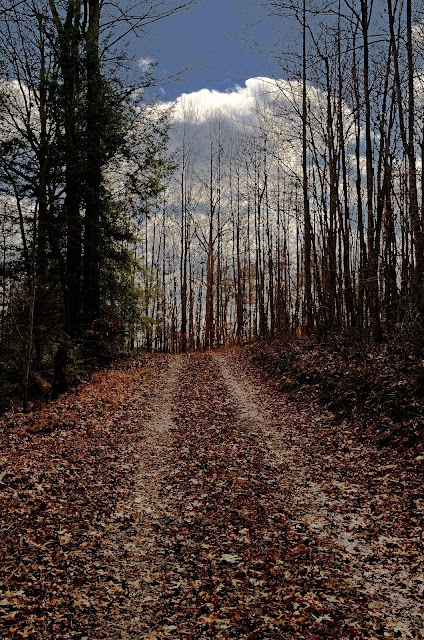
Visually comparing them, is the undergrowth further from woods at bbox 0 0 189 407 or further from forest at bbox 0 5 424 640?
woods at bbox 0 0 189 407

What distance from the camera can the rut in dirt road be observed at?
3.66 metres

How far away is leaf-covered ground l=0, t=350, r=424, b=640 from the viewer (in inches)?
145

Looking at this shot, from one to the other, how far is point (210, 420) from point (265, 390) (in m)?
3.39

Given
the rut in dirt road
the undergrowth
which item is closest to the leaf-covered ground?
the rut in dirt road

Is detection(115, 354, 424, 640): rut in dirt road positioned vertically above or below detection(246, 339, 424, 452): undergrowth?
below

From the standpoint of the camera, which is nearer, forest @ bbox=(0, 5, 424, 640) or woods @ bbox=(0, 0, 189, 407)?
forest @ bbox=(0, 5, 424, 640)

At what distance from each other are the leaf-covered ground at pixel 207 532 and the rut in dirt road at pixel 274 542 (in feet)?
0.05

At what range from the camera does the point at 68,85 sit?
41.7 ft

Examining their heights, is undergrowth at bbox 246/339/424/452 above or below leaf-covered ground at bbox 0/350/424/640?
above

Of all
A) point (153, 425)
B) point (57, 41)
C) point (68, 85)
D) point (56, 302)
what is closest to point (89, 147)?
point (68, 85)

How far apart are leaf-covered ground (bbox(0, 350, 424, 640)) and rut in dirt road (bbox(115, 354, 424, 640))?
17mm

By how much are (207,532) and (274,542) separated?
0.82 meters

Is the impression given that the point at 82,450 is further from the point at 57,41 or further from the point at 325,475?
the point at 57,41

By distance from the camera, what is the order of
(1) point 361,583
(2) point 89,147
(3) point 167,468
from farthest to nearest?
(2) point 89,147 < (3) point 167,468 < (1) point 361,583
